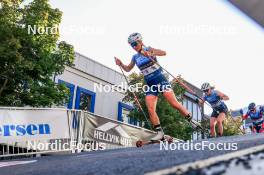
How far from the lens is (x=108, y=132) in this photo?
34.6ft

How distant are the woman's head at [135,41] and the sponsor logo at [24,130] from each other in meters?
3.17

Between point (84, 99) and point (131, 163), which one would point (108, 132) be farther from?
point (84, 99)

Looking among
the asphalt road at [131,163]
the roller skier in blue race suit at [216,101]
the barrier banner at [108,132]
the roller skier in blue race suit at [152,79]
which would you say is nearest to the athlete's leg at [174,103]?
the roller skier in blue race suit at [152,79]

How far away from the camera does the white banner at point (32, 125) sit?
28.0 ft

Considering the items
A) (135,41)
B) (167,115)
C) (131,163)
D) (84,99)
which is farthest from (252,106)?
(84,99)

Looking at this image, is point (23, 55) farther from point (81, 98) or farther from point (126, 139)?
point (81, 98)

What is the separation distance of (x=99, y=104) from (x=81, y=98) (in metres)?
1.70

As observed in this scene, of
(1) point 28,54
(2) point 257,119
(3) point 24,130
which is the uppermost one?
(1) point 28,54

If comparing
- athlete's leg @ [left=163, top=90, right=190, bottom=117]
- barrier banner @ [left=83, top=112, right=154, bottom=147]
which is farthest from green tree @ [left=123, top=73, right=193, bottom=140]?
athlete's leg @ [left=163, top=90, right=190, bottom=117]

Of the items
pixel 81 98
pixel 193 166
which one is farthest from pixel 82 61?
pixel 193 166
